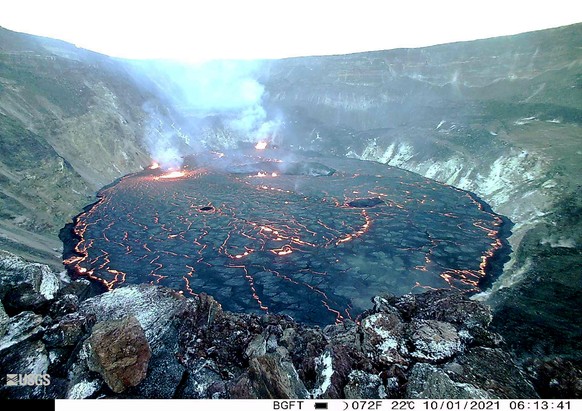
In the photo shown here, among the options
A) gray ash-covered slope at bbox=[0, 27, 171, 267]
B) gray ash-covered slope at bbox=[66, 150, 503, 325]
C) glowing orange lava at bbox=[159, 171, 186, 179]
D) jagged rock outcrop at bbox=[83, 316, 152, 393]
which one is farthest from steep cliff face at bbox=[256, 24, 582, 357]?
glowing orange lava at bbox=[159, 171, 186, 179]

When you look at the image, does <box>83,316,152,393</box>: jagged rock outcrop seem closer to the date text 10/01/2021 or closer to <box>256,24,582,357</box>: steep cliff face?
the date text 10/01/2021

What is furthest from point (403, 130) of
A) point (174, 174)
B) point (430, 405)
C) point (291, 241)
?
point (430, 405)

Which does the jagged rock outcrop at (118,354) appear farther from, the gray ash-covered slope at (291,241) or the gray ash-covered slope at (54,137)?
the gray ash-covered slope at (54,137)

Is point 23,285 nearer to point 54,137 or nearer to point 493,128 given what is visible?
point 54,137

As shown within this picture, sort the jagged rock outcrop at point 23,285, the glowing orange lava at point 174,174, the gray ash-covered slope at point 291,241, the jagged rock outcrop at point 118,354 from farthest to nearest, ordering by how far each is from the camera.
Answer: the glowing orange lava at point 174,174 < the gray ash-covered slope at point 291,241 < the jagged rock outcrop at point 23,285 < the jagged rock outcrop at point 118,354

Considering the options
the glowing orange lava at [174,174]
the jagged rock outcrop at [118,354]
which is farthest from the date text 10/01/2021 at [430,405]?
the glowing orange lava at [174,174]
